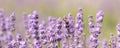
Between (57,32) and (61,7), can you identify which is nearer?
(57,32)

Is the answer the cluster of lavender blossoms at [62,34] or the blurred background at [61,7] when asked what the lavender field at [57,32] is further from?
the blurred background at [61,7]

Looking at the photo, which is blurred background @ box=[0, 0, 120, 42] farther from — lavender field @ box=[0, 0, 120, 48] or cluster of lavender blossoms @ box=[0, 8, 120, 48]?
cluster of lavender blossoms @ box=[0, 8, 120, 48]

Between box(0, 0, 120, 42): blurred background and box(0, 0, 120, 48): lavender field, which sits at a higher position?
box(0, 0, 120, 42): blurred background

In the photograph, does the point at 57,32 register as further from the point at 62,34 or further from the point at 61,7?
the point at 61,7

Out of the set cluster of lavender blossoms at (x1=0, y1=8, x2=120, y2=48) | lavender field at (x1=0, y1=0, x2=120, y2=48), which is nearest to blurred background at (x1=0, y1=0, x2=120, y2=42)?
lavender field at (x1=0, y1=0, x2=120, y2=48)

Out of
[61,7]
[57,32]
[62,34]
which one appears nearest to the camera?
[57,32]

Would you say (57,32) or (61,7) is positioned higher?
(61,7)

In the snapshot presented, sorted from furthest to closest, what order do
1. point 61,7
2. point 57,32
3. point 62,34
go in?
point 61,7, point 62,34, point 57,32

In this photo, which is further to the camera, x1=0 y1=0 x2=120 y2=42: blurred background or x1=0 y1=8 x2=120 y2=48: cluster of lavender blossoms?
x1=0 y1=0 x2=120 y2=42: blurred background

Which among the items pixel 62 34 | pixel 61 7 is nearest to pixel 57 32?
pixel 62 34

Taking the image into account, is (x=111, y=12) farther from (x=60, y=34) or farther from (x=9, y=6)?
(x=60, y=34)
